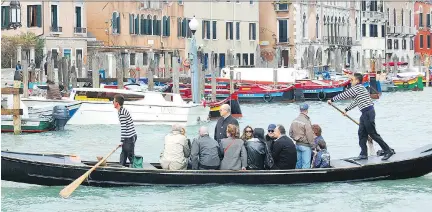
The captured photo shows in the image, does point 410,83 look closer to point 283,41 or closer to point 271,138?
point 283,41

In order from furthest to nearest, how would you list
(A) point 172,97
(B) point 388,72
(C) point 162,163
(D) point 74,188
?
(B) point 388,72, (A) point 172,97, (C) point 162,163, (D) point 74,188

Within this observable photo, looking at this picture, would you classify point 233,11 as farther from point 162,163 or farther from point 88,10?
point 162,163

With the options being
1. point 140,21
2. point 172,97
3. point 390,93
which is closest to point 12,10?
point 140,21

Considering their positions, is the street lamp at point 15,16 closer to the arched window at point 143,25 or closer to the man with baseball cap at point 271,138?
the arched window at point 143,25

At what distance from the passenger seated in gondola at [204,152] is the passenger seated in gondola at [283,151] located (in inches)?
25.9

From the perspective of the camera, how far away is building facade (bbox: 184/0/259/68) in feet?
146

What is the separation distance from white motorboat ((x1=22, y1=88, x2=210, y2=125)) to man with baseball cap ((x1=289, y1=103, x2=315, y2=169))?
11.4 m

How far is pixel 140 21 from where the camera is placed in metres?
41.1

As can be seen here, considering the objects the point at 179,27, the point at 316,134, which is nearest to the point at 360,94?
the point at 316,134

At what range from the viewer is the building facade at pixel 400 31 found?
63.1 meters

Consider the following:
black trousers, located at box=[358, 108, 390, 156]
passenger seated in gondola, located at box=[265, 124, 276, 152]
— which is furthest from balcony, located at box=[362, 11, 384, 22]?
passenger seated in gondola, located at box=[265, 124, 276, 152]

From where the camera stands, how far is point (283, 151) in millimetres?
13102

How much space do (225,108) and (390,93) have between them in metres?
32.5

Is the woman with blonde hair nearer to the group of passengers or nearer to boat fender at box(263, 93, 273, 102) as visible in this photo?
the group of passengers
